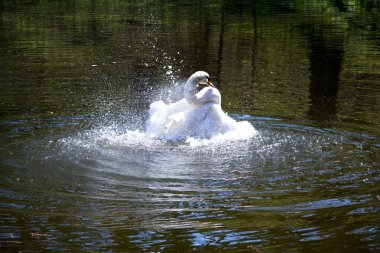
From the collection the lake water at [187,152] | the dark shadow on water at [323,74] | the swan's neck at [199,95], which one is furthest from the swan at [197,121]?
the dark shadow on water at [323,74]

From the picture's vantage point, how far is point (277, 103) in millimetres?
14266

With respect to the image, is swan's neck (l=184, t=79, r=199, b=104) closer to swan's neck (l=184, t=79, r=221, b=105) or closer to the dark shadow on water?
swan's neck (l=184, t=79, r=221, b=105)

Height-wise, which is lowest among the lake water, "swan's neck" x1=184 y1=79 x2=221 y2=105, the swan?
the lake water

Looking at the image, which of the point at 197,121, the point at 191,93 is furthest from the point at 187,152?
the point at 191,93

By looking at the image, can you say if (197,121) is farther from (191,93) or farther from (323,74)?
(323,74)

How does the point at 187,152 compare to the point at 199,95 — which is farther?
the point at 199,95

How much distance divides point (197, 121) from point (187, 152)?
1071 mm

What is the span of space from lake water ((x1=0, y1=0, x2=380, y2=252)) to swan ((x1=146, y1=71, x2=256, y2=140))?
0.29m

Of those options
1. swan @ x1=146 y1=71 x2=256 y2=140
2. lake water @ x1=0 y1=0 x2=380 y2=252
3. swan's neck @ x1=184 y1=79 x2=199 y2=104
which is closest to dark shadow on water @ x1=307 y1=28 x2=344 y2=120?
lake water @ x1=0 y1=0 x2=380 y2=252

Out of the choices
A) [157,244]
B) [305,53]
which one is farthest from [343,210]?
[305,53]

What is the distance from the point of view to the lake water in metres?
7.35

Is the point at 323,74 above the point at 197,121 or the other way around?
the other way around

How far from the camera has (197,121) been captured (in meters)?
11.5

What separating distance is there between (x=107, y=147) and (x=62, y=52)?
12.0 m
